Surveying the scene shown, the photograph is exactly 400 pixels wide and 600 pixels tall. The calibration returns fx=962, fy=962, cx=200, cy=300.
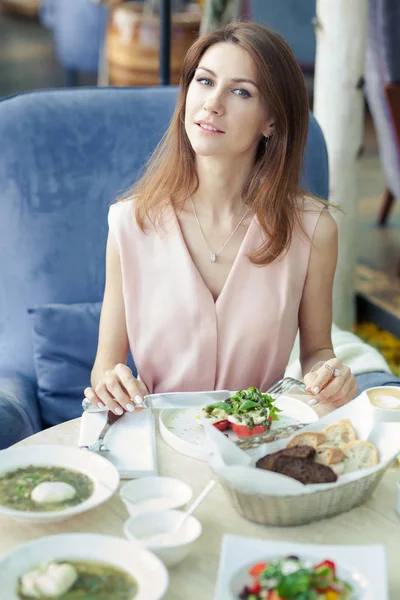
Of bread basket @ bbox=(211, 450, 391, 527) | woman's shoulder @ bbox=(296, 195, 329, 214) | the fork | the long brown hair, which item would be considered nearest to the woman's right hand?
the fork

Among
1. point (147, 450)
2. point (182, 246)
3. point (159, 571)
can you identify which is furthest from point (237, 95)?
point (159, 571)

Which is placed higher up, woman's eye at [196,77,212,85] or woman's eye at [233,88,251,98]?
woman's eye at [196,77,212,85]

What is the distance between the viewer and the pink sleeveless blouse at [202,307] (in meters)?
1.98

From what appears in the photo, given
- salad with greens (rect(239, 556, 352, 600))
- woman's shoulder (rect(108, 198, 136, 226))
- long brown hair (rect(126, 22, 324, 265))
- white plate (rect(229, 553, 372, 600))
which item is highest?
long brown hair (rect(126, 22, 324, 265))

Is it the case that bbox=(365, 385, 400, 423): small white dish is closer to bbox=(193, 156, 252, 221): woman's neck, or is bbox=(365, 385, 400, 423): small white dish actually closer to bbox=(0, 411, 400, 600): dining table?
bbox=(0, 411, 400, 600): dining table

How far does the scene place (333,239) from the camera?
2.02m

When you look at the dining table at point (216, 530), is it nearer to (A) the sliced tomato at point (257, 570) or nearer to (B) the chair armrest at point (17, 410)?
(A) the sliced tomato at point (257, 570)

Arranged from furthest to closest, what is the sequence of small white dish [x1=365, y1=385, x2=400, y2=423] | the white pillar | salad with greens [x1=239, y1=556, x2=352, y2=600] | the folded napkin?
the white pillar
small white dish [x1=365, y1=385, x2=400, y2=423]
the folded napkin
salad with greens [x1=239, y1=556, x2=352, y2=600]

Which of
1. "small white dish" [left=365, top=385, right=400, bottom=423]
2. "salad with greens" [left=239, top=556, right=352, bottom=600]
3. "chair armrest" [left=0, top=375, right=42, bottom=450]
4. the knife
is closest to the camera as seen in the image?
"salad with greens" [left=239, top=556, right=352, bottom=600]

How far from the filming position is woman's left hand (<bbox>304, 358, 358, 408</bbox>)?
167 cm

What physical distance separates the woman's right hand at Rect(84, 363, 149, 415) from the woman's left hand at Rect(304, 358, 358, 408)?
297 millimetres

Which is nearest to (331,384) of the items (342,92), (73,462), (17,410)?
(73,462)

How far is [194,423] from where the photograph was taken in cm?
161

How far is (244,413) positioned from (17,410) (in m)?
0.65
